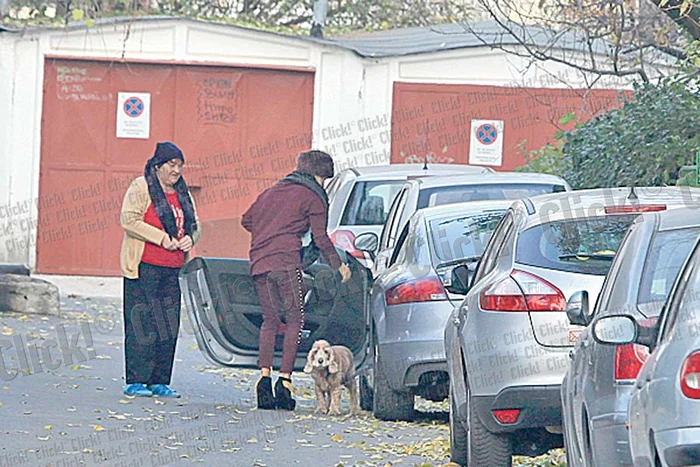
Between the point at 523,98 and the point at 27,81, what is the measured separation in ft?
23.5

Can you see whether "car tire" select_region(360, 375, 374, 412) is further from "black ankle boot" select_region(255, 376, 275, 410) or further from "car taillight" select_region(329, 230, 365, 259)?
"car taillight" select_region(329, 230, 365, 259)

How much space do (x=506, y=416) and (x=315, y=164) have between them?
154 inches

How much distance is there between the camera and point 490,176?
41.6 ft

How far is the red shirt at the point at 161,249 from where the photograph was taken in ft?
35.7

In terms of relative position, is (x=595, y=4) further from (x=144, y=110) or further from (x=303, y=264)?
(x=144, y=110)

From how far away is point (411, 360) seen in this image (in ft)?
31.4

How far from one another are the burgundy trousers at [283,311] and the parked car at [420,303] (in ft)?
1.76

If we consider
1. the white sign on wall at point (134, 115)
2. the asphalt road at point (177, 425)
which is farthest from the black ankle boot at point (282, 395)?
the white sign on wall at point (134, 115)

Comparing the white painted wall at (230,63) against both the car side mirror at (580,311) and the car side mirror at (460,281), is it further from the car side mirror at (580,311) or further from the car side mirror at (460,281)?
the car side mirror at (580,311)

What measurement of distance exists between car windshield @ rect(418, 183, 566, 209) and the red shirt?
2.24 m

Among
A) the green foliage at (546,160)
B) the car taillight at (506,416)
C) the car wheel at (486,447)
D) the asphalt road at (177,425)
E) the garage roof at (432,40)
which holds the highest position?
the garage roof at (432,40)

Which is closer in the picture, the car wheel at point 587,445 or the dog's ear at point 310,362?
the car wheel at point 587,445

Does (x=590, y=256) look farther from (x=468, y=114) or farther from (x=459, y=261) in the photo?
(x=468, y=114)

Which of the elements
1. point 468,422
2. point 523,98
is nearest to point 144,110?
point 523,98
